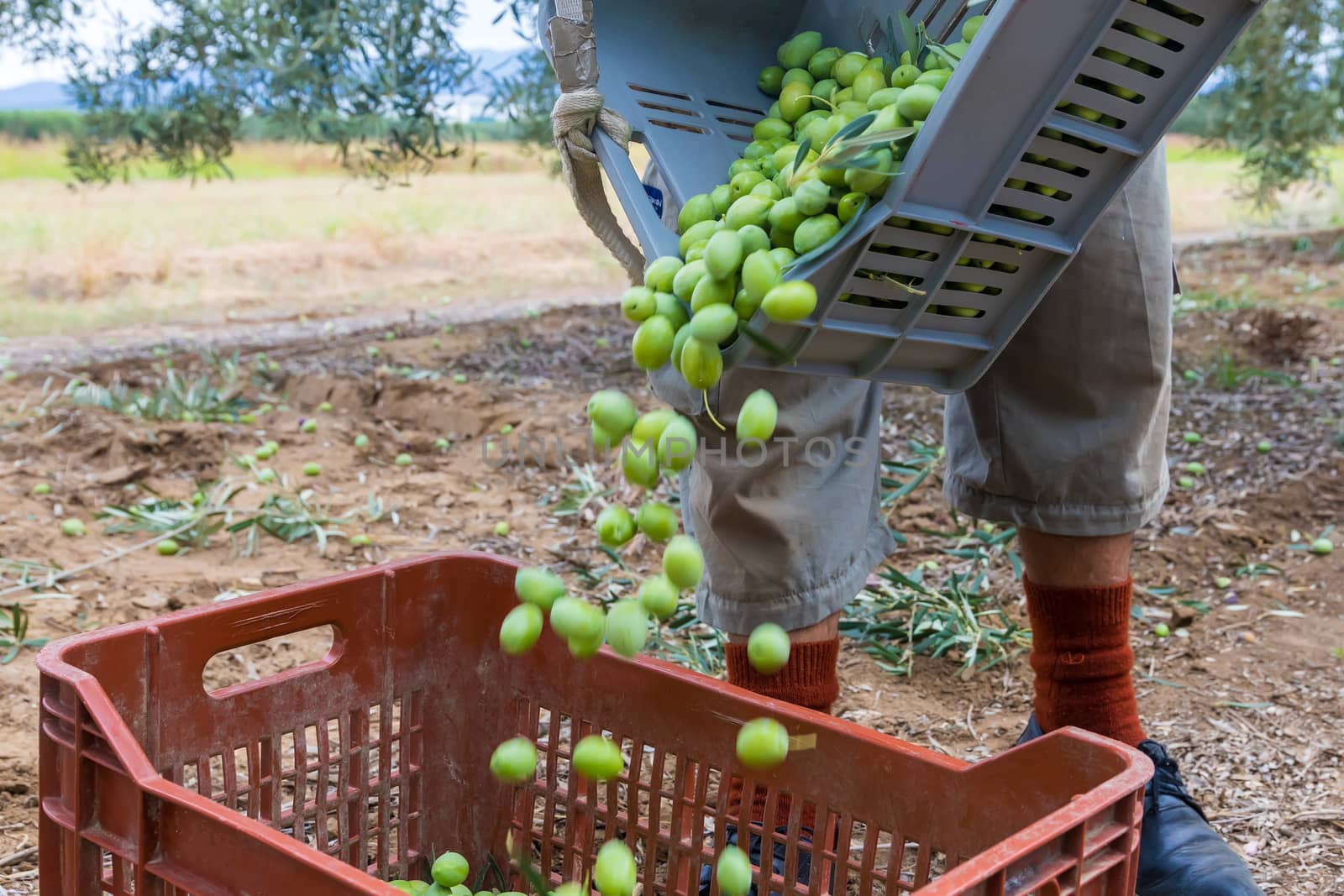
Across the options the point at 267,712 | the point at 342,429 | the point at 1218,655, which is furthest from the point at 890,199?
the point at 342,429

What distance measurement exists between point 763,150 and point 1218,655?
1600 mm

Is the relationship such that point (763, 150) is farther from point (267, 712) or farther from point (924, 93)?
point (267, 712)

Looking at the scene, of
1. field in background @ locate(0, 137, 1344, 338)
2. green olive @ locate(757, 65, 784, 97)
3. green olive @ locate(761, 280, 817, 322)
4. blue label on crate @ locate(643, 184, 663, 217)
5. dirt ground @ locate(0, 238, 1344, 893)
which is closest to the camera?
green olive @ locate(761, 280, 817, 322)

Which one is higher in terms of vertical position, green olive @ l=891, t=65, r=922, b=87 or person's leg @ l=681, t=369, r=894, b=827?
green olive @ l=891, t=65, r=922, b=87

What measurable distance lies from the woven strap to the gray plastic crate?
27mm

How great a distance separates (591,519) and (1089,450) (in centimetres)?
178

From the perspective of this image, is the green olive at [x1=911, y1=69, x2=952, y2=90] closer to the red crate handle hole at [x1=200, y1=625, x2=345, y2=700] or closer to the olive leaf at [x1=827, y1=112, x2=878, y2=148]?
the olive leaf at [x1=827, y1=112, x2=878, y2=148]

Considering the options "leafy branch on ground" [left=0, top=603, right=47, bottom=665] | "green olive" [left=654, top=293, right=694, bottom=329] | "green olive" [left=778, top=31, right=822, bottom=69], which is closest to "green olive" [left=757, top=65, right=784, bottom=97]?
"green olive" [left=778, top=31, right=822, bottom=69]

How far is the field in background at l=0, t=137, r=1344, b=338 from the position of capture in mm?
8164

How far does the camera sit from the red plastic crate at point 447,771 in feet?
3.48

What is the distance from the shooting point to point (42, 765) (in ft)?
3.96

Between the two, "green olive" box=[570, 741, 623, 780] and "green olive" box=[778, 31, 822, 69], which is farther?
"green olive" box=[778, 31, 822, 69]

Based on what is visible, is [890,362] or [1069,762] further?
[890,362]

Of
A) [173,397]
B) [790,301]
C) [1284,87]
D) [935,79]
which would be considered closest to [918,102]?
[935,79]
